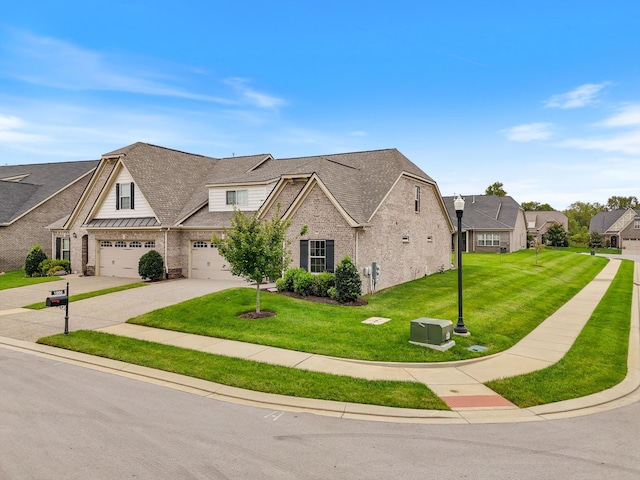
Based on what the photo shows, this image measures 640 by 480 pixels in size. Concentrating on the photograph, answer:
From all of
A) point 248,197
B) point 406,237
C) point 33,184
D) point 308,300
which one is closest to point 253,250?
point 308,300

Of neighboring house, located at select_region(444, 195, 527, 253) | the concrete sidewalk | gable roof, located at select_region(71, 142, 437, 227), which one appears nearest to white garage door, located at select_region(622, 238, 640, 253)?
neighboring house, located at select_region(444, 195, 527, 253)

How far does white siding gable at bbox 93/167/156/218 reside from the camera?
26531 mm

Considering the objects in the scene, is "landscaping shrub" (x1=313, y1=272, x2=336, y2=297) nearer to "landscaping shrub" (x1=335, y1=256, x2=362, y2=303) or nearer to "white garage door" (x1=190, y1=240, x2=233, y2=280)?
"landscaping shrub" (x1=335, y1=256, x2=362, y2=303)

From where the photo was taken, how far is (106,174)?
95.7 feet

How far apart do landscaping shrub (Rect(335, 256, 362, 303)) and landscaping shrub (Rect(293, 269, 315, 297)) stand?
5.33 feet

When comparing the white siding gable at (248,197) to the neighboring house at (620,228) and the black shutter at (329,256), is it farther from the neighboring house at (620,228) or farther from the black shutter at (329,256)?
the neighboring house at (620,228)

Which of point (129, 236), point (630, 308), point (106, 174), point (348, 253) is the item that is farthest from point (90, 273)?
point (630, 308)

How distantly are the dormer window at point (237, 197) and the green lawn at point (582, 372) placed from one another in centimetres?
1884

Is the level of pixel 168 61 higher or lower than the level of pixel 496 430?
higher

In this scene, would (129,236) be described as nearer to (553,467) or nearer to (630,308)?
(553,467)

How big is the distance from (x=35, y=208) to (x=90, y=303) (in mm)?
19858

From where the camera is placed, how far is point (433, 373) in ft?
34.3

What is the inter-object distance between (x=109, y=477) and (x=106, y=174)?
2753 cm

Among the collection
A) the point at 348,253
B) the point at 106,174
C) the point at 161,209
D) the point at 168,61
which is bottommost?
the point at 348,253
